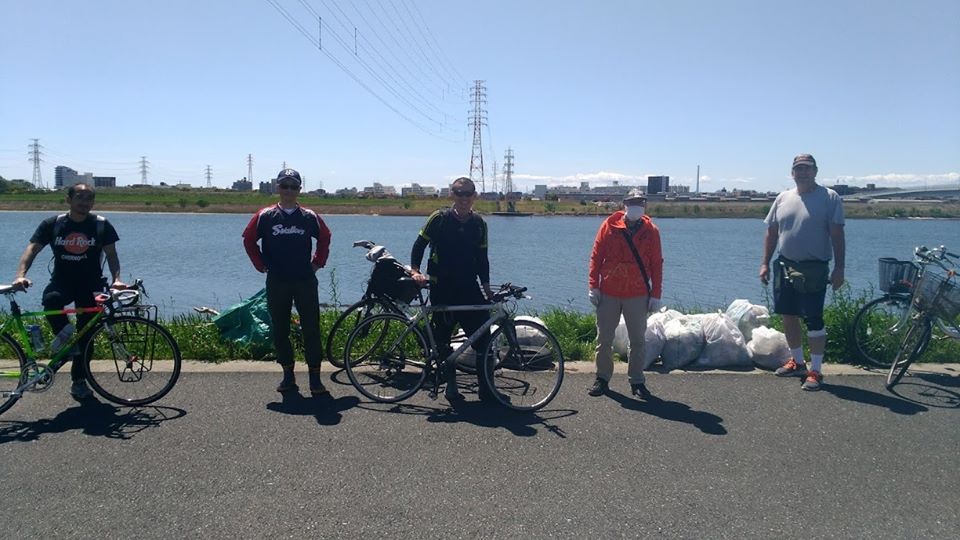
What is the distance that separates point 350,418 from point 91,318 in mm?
2332

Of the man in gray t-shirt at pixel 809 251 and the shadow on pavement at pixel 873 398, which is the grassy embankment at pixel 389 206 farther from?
the shadow on pavement at pixel 873 398

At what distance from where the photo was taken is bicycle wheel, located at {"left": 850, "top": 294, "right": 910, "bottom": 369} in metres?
7.27

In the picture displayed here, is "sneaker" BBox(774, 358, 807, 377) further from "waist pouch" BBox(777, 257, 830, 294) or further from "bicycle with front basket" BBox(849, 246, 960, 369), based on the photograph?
"bicycle with front basket" BBox(849, 246, 960, 369)

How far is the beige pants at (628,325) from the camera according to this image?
21.1ft

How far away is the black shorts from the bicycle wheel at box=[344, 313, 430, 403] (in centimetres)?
350

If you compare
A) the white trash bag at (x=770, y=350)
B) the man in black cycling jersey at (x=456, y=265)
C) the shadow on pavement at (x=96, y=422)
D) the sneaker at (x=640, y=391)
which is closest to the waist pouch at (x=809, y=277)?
the white trash bag at (x=770, y=350)

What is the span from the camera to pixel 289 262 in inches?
246

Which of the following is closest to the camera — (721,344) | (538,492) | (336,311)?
(538,492)

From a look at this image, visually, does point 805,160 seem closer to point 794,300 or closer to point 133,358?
point 794,300

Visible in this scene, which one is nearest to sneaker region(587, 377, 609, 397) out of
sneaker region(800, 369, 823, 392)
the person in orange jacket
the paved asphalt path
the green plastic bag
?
the person in orange jacket

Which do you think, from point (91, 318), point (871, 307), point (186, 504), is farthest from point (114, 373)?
point (871, 307)

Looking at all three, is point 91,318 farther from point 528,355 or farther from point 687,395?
point 687,395

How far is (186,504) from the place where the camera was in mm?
4117

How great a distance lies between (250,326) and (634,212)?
4128 millimetres
